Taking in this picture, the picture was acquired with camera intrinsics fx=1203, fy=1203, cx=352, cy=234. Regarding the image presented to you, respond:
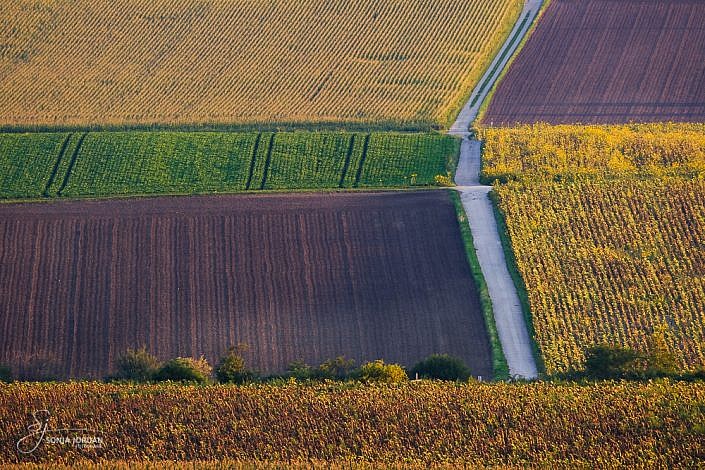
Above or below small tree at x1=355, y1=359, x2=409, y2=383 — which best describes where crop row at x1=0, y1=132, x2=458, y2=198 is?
above

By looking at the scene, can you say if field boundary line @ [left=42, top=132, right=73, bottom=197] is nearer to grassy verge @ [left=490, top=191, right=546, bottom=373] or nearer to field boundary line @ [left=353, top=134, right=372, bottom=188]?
field boundary line @ [left=353, top=134, right=372, bottom=188]

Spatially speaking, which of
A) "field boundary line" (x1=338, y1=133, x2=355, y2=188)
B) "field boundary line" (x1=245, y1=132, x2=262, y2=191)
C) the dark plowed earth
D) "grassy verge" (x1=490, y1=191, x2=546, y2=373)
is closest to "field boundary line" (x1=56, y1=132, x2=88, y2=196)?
the dark plowed earth

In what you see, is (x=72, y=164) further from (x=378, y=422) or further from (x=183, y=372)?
(x=378, y=422)

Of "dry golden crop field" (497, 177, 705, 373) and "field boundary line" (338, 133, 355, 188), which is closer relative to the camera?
"dry golden crop field" (497, 177, 705, 373)

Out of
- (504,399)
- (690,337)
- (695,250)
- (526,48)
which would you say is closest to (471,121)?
(526,48)

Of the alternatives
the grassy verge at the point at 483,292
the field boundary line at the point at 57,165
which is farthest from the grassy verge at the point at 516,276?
the field boundary line at the point at 57,165
